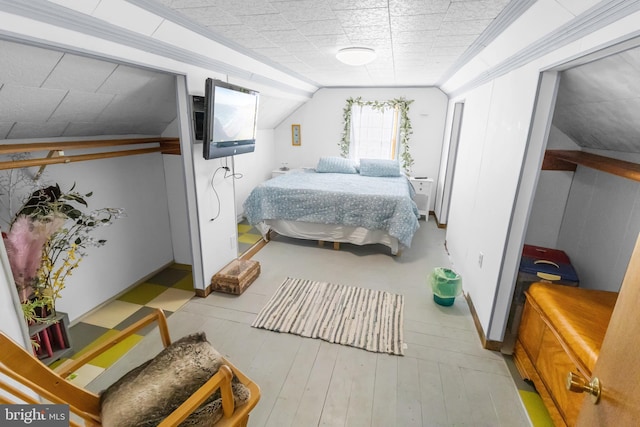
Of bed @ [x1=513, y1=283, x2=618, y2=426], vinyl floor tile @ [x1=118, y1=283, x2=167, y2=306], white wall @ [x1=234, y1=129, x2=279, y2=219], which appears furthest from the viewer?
white wall @ [x1=234, y1=129, x2=279, y2=219]

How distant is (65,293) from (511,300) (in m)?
3.20

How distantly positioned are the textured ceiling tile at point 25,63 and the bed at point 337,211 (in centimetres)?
249

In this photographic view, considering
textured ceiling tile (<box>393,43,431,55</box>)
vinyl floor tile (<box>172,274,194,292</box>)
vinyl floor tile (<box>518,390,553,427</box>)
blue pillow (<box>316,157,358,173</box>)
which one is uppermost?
textured ceiling tile (<box>393,43,431,55</box>)

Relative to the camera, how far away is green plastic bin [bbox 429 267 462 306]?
263cm

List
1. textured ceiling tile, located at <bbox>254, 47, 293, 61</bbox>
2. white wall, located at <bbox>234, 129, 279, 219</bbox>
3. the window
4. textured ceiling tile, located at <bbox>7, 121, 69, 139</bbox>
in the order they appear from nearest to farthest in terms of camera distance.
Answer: textured ceiling tile, located at <bbox>7, 121, 69, 139</bbox>, textured ceiling tile, located at <bbox>254, 47, 293, 61</bbox>, white wall, located at <bbox>234, 129, 279, 219</bbox>, the window

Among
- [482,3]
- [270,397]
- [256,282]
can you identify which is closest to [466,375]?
[270,397]

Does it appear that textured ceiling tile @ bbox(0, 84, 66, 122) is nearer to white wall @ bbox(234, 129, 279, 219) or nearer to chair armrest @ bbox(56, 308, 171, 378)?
chair armrest @ bbox(56, 308, 171, 378)

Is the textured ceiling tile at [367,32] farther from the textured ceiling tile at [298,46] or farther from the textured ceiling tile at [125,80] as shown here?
the textured ceiling tile at [125,80]

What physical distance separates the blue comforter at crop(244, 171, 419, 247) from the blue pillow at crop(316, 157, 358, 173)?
86 cm

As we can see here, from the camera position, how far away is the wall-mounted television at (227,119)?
2162 millimetres

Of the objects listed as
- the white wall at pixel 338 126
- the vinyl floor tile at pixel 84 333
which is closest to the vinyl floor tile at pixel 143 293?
the vinyl floor tile at pixel 84 333

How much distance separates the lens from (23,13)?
119cm

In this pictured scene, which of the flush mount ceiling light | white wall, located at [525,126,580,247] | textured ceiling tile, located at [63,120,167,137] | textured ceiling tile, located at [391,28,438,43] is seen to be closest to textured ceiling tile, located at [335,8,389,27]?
textured ceiling tile, located at [391,28,438,43]

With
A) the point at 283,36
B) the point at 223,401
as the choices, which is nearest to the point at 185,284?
the point at 223,401
